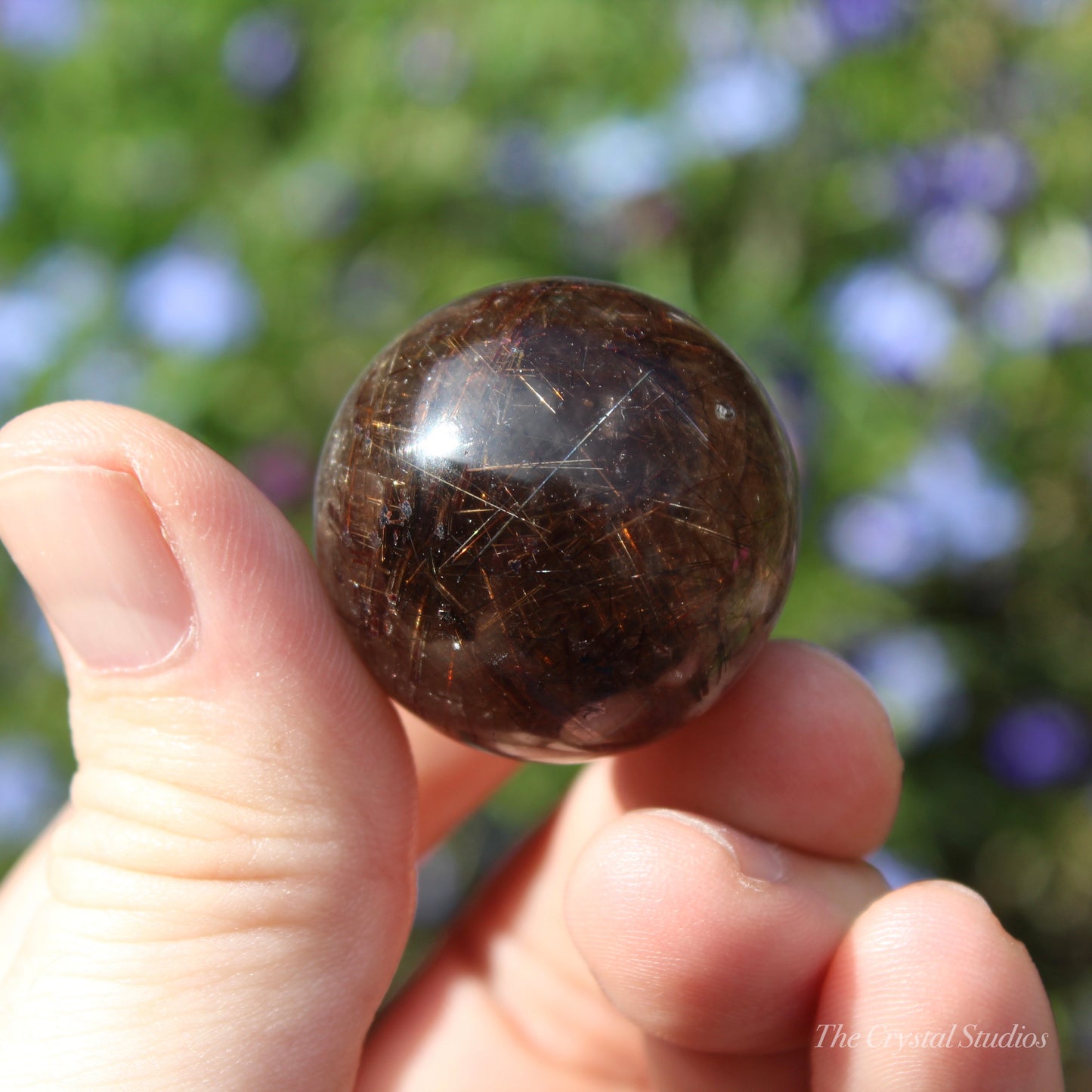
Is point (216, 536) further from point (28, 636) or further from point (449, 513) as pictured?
point (28, 636)

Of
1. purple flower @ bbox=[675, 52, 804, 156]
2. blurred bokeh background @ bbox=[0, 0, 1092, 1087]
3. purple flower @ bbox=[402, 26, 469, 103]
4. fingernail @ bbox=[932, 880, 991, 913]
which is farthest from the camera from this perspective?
purple flower @ bbox=[402, 26, 469, 103]

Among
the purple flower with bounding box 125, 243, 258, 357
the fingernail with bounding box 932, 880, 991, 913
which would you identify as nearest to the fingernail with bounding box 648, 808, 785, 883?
the fingernail with bounding box 932, 880, 991, 913

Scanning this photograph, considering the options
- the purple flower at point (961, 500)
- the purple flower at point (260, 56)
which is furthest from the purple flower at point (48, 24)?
the purple flower at point (961, 500)

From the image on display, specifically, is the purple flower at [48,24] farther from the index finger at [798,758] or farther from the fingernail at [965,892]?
the fingernail at [965,892]

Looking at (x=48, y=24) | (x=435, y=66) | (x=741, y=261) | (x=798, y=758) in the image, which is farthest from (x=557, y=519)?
(x=48, y=24)

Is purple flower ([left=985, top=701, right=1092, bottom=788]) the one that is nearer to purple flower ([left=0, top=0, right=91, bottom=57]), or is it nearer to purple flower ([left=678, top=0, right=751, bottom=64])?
purple flower ([left=678, top=0, right=751, bottom=64])
